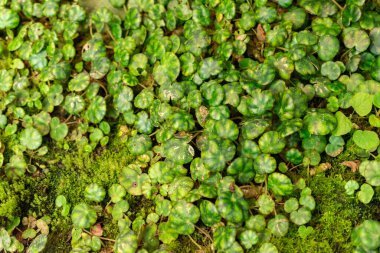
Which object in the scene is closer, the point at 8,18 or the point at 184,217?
the point at 184,217

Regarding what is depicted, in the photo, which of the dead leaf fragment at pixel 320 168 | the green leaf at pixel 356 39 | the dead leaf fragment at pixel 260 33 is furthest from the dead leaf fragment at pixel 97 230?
the green leaf at pixel 356 39

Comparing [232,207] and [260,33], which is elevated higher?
[260,33]

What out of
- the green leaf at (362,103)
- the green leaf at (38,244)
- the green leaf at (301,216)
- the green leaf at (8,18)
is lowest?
the green leaf at (38,244)

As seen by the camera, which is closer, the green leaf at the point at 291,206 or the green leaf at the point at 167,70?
the green leaf at the point at 291,206

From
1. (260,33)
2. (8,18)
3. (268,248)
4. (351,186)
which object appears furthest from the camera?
(8,18)

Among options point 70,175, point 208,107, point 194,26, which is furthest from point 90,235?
point 194,26

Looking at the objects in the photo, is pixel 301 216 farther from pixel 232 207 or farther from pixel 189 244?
pixel 189 244

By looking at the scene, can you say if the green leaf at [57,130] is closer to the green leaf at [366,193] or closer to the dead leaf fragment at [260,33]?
the dead leaf fragment at [260,33]

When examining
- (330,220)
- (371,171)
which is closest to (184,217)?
(330,220)

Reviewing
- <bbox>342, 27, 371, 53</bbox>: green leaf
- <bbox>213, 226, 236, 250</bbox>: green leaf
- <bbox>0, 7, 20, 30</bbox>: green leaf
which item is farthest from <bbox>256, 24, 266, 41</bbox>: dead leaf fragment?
<bbox>0, 7, 20, 30</bbox>: green leaf
